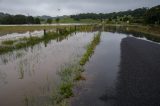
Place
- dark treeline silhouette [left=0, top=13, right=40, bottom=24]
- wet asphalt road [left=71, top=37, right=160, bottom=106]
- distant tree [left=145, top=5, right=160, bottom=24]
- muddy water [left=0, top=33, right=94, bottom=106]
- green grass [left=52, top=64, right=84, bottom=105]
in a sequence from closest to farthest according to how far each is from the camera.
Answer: wet asphalt road [left=71, top=37, right=160, bottom=106] < green grass [left=52, top=64, right=84, bottom=105] < muddy water [left=0, top=33, right=94, bottom=106] < distant tree [left=145, top=5, right=160, bottom=24] < dark treeline silhouette [left=0, top=13, right=40, bottom=24]

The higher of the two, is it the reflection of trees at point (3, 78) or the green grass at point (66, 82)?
the green grass at point (66, 82)

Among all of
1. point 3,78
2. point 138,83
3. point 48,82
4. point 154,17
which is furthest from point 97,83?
point 154,17

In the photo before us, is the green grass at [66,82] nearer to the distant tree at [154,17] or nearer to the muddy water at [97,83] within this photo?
the muddy water at [97,83]

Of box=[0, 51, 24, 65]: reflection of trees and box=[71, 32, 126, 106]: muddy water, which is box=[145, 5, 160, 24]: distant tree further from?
box=[71, 32, 126, 106]: muddy water

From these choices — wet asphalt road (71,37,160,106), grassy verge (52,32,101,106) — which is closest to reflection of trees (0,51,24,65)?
grassy verge (52,32,101,106)

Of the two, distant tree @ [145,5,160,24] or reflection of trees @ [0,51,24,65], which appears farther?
distant tree @ [145,5,160,24]

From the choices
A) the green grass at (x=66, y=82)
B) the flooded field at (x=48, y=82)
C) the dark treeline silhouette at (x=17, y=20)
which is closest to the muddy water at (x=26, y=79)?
the flooded field at (x=48, y=82)

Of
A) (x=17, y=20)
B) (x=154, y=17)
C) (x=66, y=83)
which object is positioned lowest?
(x=66, y=83)

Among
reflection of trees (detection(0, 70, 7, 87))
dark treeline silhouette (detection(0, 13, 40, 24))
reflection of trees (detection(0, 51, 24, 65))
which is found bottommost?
reflection of trees (detection(0, 70, 7, 87))

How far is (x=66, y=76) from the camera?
58.6ft

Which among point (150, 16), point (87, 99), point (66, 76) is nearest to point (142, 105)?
point (87, 99)

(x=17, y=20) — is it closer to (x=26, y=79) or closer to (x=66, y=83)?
(x=26, y=79)

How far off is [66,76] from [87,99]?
5.09m

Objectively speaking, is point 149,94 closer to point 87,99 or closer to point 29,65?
point 87,99
